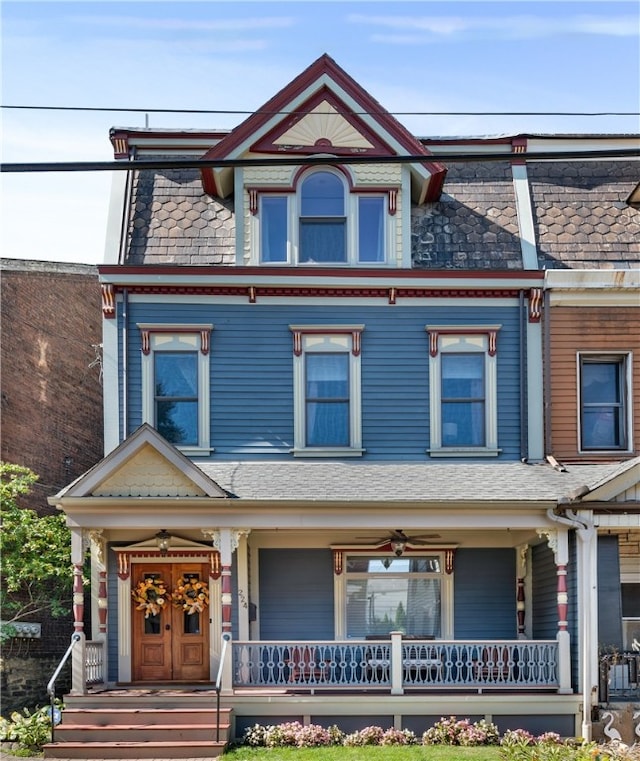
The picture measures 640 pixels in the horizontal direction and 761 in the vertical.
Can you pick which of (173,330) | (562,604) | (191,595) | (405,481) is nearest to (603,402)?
(405,481)

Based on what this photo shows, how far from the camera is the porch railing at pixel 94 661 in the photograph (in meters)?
15.8

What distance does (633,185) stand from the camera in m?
19.3

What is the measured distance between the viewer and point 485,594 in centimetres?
1761

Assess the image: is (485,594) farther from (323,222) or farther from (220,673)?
(323,222)

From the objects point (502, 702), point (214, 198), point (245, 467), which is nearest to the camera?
point (502, 702)

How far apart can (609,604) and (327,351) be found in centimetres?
597

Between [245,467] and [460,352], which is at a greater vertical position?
[460,352]

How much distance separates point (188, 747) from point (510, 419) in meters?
7.32

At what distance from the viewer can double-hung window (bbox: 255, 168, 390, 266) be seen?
17781 mm

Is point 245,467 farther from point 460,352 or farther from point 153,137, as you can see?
point 153,137

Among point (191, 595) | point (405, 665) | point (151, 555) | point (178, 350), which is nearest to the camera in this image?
point (405, 665)

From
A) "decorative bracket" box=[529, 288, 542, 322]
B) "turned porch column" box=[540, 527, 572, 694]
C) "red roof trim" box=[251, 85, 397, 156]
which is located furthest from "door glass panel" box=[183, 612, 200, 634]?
"red roof trim" box=[251, 85, 397, 156]

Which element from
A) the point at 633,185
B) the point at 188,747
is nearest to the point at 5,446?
the point at 188,747

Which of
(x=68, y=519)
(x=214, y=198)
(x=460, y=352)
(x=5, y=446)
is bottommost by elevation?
A: (x=68, y=519)
